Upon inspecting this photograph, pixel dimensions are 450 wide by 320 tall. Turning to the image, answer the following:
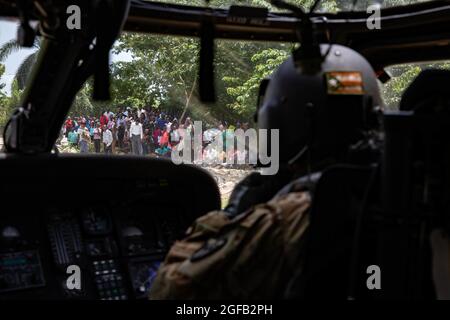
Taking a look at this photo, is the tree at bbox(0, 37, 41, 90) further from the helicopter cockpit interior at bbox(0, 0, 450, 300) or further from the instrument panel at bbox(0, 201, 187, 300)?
the instrument panel at bbox(0, 201, 187, 300)

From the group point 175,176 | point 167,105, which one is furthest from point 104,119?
point 175,176

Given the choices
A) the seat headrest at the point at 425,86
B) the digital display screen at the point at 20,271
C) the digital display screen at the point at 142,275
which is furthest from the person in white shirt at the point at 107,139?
the seat headrest at the point at 425,86

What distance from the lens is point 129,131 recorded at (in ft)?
25.4

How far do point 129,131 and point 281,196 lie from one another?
6.29m

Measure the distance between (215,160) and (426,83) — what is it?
246cm

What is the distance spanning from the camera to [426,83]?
2.06 metres

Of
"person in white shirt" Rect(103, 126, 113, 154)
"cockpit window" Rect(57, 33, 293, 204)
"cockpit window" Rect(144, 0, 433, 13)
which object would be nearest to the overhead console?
"cockpit window" Rect(144, 0, 433, 13)

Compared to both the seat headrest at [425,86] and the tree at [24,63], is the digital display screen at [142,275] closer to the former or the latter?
the tree at [24,63]

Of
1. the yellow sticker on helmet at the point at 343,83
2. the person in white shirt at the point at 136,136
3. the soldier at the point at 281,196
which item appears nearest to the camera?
the soldier at the point at 281,196

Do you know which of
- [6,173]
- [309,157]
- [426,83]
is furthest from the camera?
[6,173]

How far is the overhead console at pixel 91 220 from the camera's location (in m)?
2.31

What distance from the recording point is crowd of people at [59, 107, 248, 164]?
6.57m

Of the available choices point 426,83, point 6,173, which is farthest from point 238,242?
point 6,173
